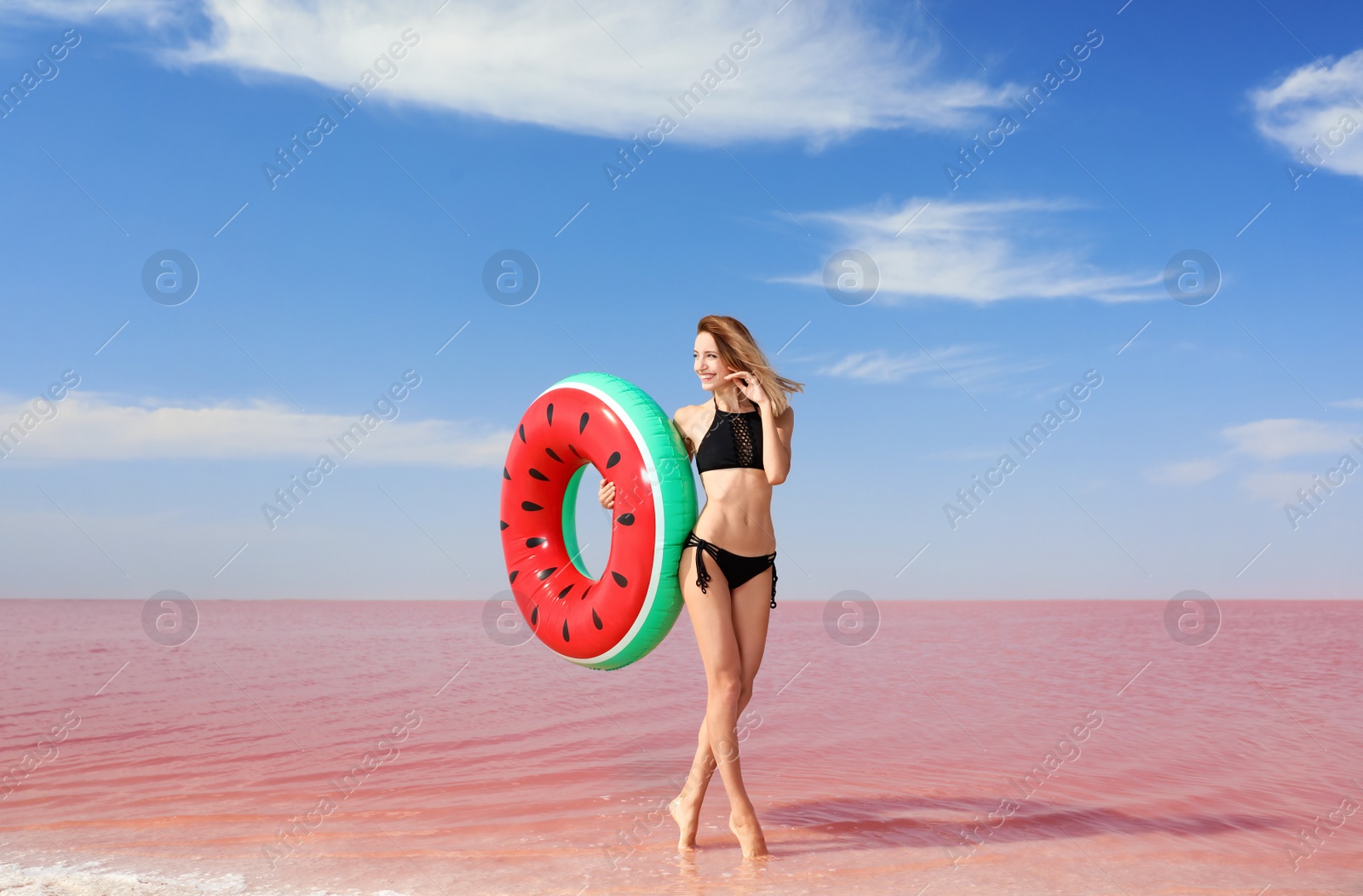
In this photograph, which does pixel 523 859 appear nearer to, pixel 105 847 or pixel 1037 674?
pixel 105 847

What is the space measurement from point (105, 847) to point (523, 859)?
163cm

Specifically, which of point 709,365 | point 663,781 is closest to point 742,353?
point 709,365

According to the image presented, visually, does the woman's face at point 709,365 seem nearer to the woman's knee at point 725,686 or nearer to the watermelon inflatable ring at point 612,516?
the watermelon inflatable ring at point 612,516

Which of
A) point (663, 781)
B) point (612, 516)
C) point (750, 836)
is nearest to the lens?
point (750, 836)

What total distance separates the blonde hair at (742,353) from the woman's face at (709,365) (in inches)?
0.7

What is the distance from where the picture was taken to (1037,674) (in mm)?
9508

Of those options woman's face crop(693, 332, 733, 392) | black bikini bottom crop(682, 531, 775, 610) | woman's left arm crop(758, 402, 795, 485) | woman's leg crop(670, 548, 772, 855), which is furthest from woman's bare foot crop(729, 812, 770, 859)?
woman's face crop(693, 332, 733, 392)

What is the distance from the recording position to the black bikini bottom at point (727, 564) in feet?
11.9

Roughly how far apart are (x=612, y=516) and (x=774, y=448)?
0.77 meters

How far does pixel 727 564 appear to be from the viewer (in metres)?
3.65

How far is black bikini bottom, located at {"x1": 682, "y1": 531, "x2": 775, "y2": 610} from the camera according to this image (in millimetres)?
3633

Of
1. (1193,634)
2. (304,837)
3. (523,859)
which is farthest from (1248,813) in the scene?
(1193,634)

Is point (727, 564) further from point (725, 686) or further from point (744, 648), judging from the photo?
point (725, 686)

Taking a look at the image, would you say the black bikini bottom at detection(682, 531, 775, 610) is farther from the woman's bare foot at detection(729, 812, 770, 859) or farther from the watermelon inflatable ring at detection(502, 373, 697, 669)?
the woman's bare foot at detection(729, 812, 770, 859)
